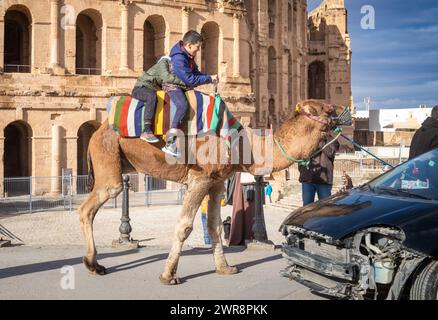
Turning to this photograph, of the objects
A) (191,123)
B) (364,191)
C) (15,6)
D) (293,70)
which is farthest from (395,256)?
(293,70)

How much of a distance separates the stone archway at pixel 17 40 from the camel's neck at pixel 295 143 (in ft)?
91.2

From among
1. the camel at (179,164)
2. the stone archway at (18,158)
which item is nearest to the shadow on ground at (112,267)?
the camel at (179,164)

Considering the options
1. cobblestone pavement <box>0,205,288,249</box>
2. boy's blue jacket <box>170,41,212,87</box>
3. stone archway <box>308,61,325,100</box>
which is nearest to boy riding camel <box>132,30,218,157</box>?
boy's blue jacket <box>170,41,212,87</box>

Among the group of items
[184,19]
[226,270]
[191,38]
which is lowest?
[226,270]

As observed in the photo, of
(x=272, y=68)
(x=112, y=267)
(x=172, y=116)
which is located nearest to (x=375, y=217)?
(x=172, y=116)

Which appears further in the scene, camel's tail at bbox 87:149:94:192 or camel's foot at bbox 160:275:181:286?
camel's tail at bbox 87:149:94:192

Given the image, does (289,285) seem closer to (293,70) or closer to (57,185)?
(57,185)

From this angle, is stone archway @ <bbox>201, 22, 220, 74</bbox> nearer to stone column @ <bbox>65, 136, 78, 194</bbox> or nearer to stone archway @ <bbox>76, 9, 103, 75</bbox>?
stone archway @ <bbox>76, 9, 103, 75</bbox>

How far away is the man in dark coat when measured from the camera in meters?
8.90

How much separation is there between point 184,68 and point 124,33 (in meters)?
26.1

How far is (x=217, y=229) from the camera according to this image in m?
7.10

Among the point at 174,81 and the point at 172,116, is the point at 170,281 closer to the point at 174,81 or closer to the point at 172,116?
the point at 172,116

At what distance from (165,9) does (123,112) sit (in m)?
27.7

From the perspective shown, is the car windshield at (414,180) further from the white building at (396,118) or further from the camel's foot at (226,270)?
the white building at (396,118)
